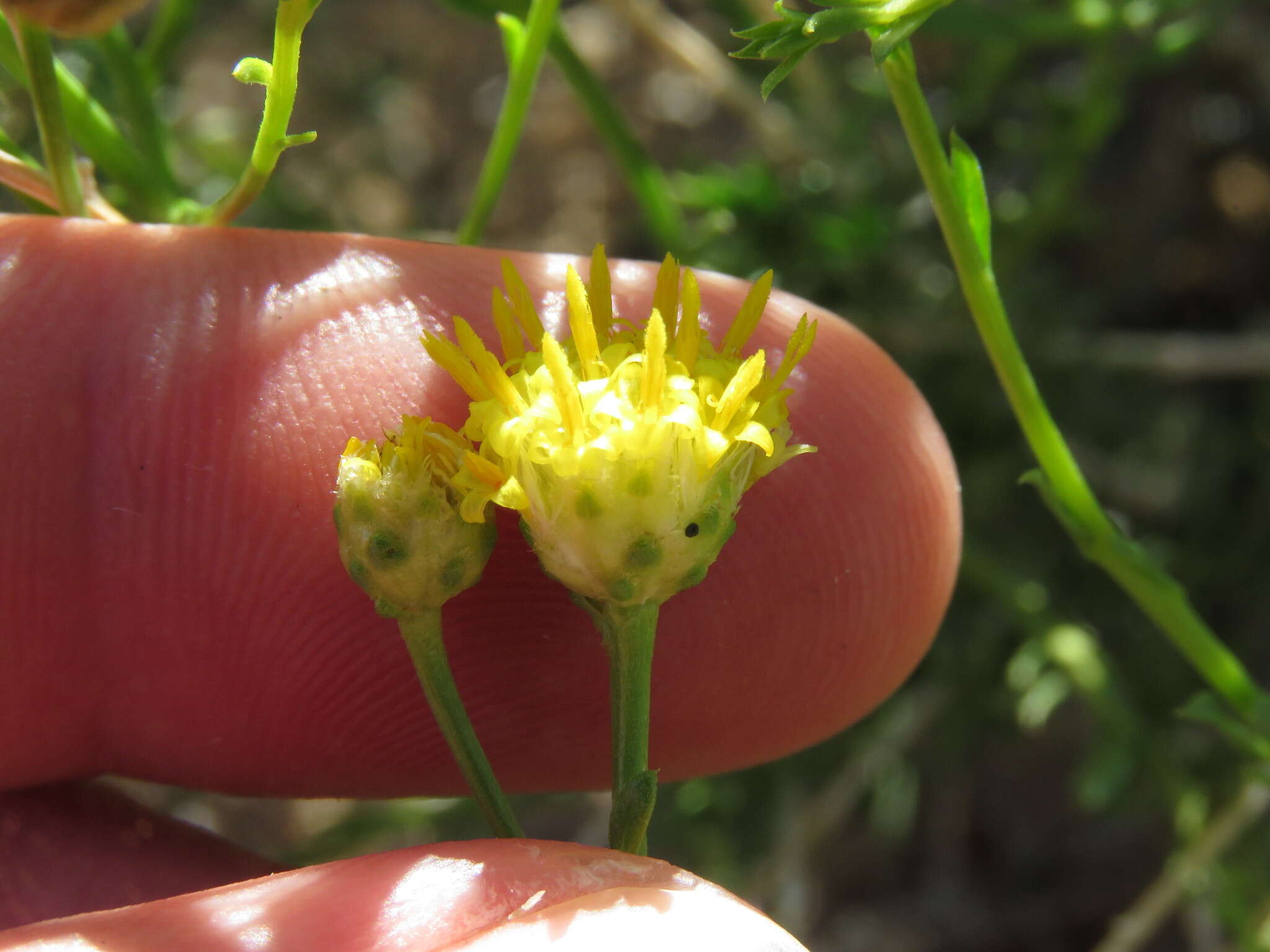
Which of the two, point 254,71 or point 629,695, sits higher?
point 254,71

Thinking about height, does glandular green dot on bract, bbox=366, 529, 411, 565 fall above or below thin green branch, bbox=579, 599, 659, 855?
above

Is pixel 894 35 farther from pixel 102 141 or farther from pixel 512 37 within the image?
pixel 102 141

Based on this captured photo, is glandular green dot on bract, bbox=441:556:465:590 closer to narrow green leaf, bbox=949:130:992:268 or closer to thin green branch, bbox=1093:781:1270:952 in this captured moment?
narrow green leaf, bbox=949:130:992:268

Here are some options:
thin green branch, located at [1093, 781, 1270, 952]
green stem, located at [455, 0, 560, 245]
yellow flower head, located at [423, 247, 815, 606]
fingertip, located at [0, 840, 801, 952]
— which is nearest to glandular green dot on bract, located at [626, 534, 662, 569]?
yellow flower head, located at [423, 247, 815, 606]

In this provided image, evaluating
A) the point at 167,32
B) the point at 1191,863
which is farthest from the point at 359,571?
the point at 1191,863

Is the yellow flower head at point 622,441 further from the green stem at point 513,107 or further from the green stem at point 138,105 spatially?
the green stem at point 138,105

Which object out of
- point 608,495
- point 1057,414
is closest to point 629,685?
point 608,495
